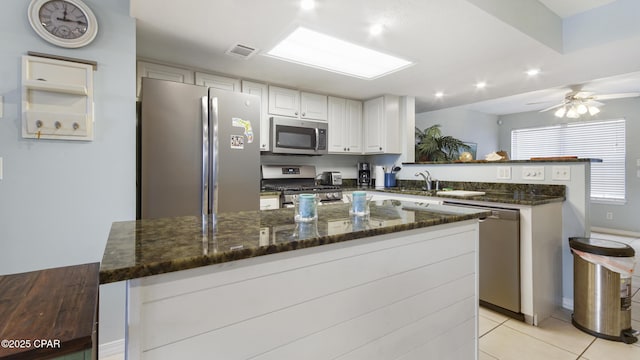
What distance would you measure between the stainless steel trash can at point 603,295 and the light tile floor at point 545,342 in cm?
7

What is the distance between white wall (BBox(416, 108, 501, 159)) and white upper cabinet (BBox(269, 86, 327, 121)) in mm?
2453

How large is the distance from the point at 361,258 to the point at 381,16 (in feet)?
5.35

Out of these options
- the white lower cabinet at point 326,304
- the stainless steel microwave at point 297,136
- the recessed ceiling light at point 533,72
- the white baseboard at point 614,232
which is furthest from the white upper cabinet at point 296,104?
the white baseboard at point 614,232

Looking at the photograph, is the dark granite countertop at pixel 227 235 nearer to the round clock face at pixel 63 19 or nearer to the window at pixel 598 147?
the round clock face at pixel 63 19

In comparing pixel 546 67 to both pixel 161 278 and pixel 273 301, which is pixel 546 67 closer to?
pixel 273 301

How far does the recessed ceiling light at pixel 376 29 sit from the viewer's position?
6.65ft

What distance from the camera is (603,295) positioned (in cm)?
204

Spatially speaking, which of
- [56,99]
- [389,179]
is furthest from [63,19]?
[389,179]

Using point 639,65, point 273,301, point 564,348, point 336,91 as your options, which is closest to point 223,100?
point 336,91

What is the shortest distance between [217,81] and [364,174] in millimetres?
2396

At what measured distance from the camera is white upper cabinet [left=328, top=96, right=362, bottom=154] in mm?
3863

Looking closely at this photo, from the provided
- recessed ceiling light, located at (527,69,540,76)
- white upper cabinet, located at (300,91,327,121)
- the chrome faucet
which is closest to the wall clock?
white upper cabinet, located at (300,91,327,121)

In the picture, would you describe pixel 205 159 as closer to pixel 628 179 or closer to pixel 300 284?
pixel 300 284

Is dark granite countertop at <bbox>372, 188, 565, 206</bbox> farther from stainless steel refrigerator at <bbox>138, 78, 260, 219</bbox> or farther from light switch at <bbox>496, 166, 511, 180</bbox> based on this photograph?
stainless steel refrigerator at <bbox>138, 78, 260, 219</bbox>
